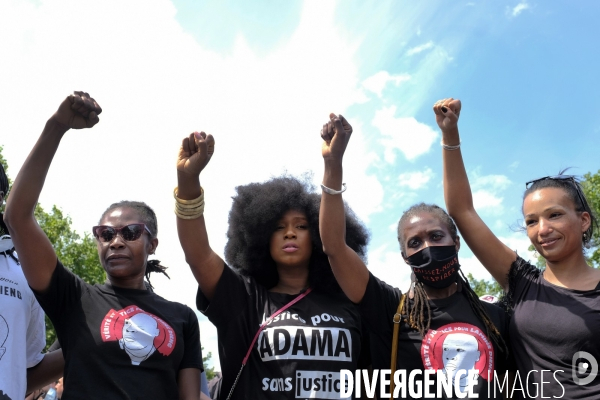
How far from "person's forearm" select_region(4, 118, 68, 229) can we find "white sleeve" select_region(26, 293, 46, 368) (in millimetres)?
753

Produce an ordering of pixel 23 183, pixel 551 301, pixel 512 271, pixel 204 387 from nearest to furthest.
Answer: pixel 23 183, pixel 551 301, pixel 512 271, pixel 204 387

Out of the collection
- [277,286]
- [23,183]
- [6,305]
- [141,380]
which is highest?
[23,183]

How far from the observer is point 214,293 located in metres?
3.61

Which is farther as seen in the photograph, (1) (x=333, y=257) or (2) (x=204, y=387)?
(2) (x=204, y=387)

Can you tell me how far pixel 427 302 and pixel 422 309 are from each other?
7cm

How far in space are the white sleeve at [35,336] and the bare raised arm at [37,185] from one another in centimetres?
52

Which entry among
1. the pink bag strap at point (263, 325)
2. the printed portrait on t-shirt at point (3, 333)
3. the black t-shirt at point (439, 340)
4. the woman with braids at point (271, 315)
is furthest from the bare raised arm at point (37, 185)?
the black t-shirt at point (439, 340)

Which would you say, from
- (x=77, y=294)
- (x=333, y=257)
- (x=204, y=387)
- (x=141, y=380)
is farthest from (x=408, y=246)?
(x=204, y=387)

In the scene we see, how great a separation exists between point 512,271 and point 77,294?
2.84m

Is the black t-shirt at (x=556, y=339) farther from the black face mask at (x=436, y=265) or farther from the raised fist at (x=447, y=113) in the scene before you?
the raised fist at (x=447, y=113)

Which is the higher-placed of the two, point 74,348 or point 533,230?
point 533,230

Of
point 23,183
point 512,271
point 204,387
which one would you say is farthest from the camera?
point 204,387

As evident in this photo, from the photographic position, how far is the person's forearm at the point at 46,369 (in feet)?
12.9

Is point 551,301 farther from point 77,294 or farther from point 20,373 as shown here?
point 20,373
